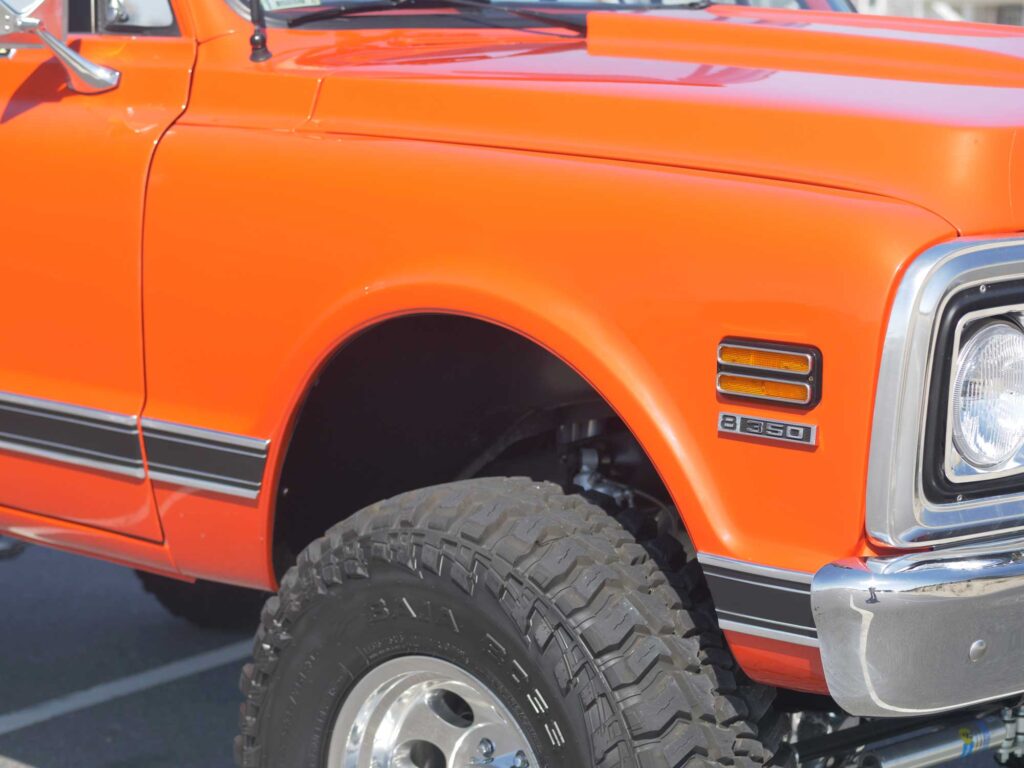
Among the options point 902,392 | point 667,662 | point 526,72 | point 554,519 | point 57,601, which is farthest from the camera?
point 57,601

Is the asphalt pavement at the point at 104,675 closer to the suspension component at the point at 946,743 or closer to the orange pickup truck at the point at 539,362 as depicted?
the orange pickup truck at the point at 539,362

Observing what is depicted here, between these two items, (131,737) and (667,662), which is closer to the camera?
(667,662)

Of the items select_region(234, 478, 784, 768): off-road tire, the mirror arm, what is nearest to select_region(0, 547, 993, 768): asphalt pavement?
select_region(234, 478, 784, 768): off-road tire

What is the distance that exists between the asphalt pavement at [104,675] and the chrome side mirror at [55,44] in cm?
164

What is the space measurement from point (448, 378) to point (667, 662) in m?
0.74

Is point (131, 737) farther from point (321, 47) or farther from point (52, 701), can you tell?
point (321, 47)

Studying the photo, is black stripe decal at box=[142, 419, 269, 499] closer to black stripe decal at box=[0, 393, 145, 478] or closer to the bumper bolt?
black stripe decal at box=[0, 393, 145, 478]

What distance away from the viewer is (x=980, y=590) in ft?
6.08

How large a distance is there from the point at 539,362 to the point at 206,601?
210cm

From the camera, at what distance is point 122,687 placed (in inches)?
154

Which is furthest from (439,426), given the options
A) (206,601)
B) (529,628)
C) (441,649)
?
(206,601)

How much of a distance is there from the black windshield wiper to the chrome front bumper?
1473 millimetres

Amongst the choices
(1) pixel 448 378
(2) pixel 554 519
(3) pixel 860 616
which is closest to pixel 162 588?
(1) pixel 448 378

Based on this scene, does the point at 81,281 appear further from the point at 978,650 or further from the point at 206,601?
the point at 206,601
